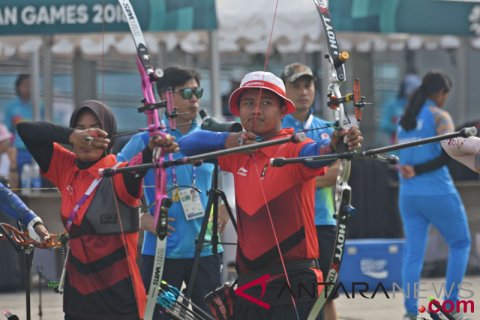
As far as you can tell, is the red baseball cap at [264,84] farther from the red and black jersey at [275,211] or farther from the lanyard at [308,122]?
the lanyard at [308,122]

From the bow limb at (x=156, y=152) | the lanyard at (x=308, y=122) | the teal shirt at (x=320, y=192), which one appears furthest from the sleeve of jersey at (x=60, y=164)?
the lanyard at (x=308, y=122)

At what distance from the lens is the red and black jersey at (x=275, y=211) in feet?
18.3

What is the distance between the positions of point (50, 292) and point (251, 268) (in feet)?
20.2

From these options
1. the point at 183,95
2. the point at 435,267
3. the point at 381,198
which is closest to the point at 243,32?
the point at 381,198

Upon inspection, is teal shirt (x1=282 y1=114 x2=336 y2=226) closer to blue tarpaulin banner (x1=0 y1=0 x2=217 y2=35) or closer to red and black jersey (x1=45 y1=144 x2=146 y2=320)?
red and black jersey (x1=45 y1=144 x2=146 y2=320)

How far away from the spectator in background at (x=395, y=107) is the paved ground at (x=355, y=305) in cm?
538

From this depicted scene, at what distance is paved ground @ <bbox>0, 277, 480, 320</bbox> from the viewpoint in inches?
381

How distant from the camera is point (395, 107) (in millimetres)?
17000

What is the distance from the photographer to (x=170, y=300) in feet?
19.7

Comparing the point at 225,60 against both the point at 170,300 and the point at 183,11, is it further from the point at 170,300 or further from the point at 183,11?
the point at 170,300

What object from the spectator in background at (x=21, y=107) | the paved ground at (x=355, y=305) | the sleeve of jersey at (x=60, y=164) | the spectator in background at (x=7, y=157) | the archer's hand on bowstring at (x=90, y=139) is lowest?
the paved ground at (x=355, y=305)

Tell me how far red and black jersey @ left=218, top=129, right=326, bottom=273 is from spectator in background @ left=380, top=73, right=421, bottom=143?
11010 millimetres

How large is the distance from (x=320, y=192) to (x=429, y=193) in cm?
174

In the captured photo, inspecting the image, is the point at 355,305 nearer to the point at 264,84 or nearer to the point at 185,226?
the point at 185,226
